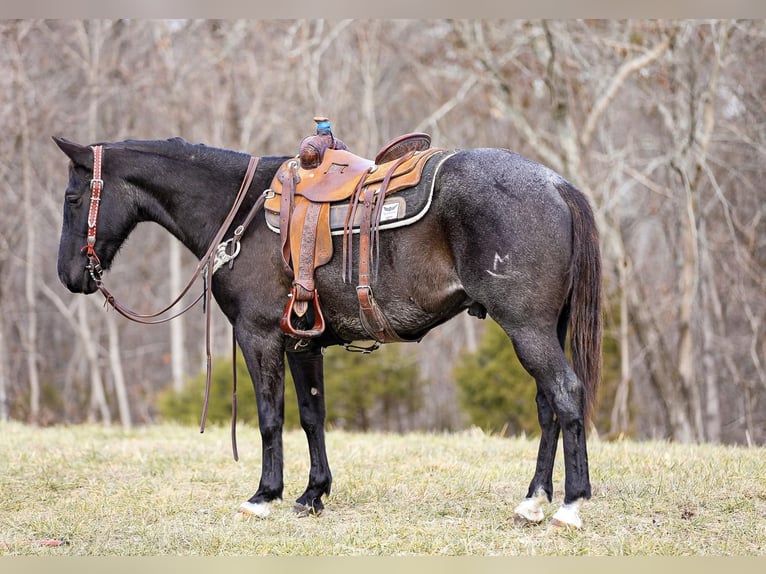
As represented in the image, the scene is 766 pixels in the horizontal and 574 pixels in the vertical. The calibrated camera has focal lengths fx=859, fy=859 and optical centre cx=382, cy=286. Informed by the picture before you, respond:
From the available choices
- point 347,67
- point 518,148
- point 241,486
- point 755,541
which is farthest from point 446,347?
point 755,541

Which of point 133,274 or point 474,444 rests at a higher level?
point 133,274

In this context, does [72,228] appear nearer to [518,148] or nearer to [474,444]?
[474,444]

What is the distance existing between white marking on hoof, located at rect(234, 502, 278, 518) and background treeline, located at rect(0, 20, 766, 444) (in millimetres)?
8274

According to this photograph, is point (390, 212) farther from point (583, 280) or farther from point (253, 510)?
point (253, 510)

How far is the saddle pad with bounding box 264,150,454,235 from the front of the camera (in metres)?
4.80

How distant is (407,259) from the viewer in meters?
4.87

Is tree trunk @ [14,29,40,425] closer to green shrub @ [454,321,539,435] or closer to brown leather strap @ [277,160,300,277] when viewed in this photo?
green shrub @ [454,321,539,435]

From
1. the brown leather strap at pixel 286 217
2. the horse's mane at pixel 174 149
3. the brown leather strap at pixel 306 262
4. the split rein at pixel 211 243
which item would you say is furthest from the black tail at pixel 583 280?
the horse's mane at pixel 174 149

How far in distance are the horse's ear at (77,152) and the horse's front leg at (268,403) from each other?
57.7 inches

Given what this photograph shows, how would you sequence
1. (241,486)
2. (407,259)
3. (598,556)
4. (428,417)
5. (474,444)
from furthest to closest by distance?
1. (428,417)
2. (474,444)
3. (241,486)
4. (407,259)
5. (598,556)

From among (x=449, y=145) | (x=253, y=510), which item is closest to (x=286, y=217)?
(x=253, y=510)

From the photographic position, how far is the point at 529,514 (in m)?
4.79

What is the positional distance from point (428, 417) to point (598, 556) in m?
17.9

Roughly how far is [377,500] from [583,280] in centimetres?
204
